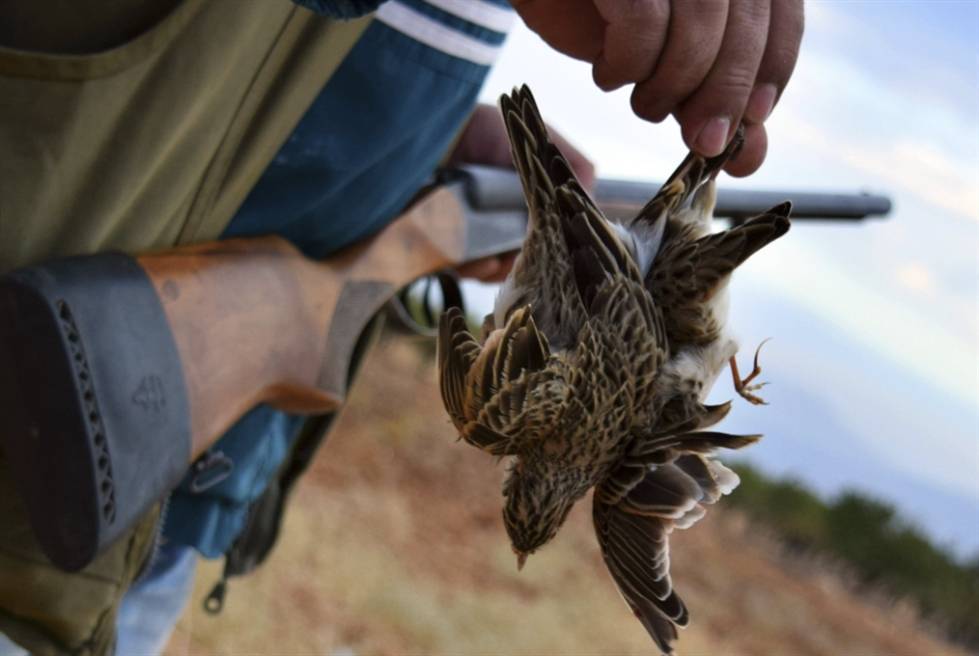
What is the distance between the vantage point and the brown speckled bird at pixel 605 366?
1212 millimetres

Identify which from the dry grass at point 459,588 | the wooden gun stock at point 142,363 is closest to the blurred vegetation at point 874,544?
the dry grass at point 459,588

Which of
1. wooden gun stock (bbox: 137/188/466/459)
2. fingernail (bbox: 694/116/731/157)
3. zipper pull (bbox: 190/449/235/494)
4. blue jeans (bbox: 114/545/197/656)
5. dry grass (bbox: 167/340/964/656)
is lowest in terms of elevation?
dry grass (bbox: 167/340/964/656)

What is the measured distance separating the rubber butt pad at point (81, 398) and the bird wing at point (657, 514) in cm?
69

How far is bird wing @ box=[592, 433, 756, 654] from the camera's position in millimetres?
1186

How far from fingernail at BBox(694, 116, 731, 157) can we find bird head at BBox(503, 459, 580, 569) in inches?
18.4

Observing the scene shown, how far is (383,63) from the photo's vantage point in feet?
5.61

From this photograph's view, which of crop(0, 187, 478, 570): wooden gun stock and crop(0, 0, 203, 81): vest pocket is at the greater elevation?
crop(0, 0, 203, 81): vest pocket

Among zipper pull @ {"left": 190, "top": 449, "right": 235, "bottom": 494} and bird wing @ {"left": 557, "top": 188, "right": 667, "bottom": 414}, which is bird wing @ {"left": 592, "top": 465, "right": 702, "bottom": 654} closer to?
bird wing @ {"left": 557, "top": 188, "right": 667, "bottom": 414}

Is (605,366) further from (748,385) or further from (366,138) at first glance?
(366,138)

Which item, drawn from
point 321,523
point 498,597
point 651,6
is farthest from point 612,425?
point 321,523

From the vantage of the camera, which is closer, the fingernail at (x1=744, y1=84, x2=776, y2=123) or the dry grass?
the fingernail at (x1=744, y1=84, x2=776, y2=123)

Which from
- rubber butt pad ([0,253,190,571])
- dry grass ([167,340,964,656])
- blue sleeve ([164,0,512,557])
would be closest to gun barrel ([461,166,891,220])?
blue sleeve ([164,0,512,557])

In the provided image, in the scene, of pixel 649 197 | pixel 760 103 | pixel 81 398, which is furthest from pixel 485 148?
pixel 760 103

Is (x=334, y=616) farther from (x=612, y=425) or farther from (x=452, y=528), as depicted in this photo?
(x=612, y=425)
